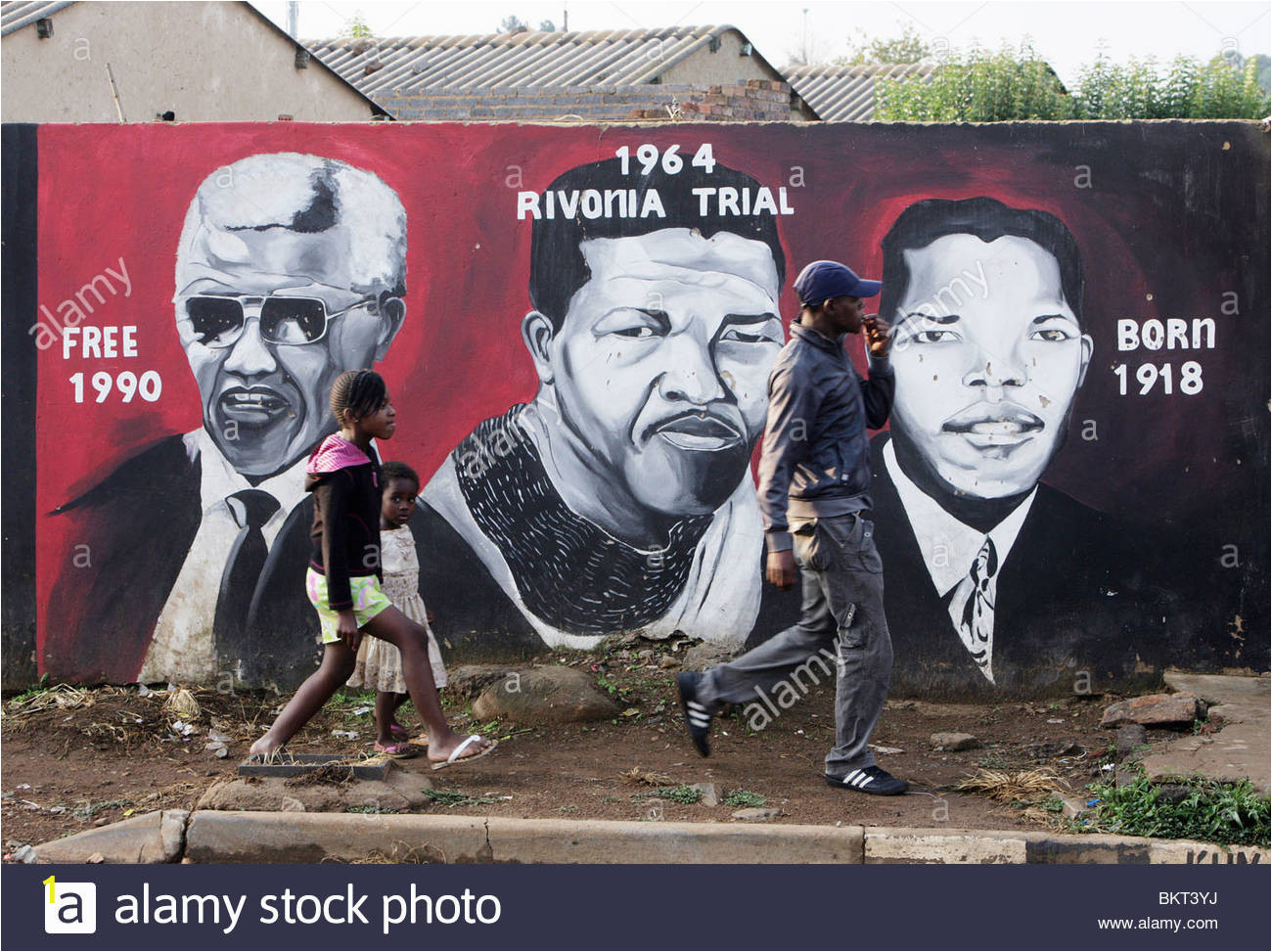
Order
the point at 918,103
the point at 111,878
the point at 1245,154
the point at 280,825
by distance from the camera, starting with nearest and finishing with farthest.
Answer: the point at 111,878, the point at 280,825, the point at 1245,154, the point at 918,103

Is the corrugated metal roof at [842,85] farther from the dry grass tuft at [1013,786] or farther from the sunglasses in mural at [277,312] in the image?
the dry grass tuft at [1013,786]

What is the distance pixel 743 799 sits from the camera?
4.75 m

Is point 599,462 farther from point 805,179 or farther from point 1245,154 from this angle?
point 1245,154

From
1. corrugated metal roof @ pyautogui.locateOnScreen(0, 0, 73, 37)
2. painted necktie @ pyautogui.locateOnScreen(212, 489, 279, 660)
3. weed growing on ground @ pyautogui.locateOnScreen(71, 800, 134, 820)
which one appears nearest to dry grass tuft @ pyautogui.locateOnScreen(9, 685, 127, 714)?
painted necktie @ pyautogui.locateOnScreen(212, 489, 279, 660)

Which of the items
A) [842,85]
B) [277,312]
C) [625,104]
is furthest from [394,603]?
[842,85]

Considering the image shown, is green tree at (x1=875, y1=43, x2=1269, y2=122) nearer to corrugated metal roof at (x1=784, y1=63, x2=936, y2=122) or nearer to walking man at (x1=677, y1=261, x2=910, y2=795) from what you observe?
corrugated metal roof at (x1=784, y1=63, x2=936, y2=122)

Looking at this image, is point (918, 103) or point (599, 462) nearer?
point (599, 462)

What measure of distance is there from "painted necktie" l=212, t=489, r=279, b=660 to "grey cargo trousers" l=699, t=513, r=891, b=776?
2566 millimetres

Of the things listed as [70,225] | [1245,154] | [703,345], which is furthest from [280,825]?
[1245,154]

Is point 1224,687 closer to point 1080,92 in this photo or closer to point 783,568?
point 783,568

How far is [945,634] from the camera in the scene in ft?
20.2

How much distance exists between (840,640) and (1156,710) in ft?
5.35

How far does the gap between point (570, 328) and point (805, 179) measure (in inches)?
52.2

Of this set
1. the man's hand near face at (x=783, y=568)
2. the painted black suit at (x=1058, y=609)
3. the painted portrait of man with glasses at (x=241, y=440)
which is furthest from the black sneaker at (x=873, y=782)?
the painted portrait of man with glasses at (x=241, y=440)
